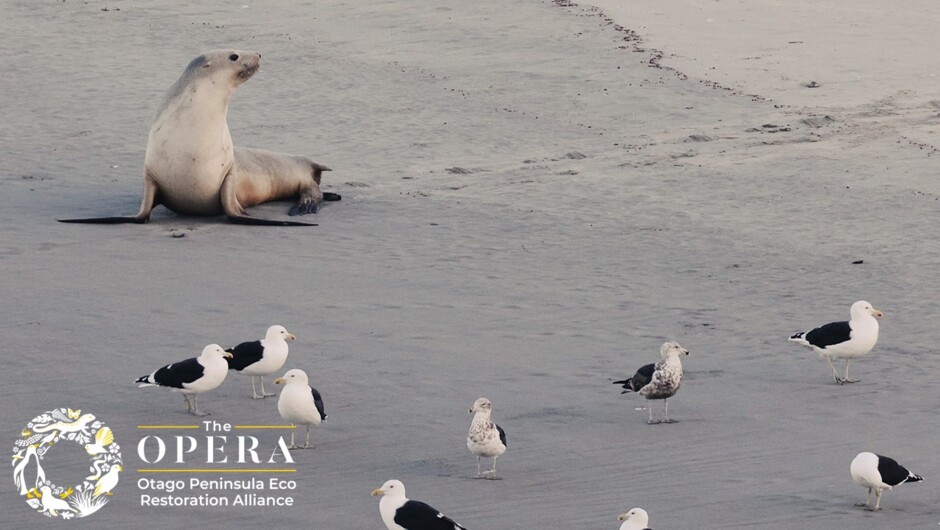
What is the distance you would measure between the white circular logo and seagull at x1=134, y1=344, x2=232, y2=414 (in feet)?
1.24

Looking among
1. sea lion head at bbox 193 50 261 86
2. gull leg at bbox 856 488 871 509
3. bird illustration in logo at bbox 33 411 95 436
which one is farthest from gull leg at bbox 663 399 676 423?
sea lion head at bbox 193 50 261 86

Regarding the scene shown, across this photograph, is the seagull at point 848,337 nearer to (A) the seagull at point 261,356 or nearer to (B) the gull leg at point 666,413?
(B) the gull leg at point 666,413

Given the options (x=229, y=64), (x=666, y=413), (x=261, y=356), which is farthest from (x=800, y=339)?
(x=229, y=64)

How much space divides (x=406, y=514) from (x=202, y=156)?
7.38 metres

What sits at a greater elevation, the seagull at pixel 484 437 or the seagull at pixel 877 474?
the seagull at pixel 877 474

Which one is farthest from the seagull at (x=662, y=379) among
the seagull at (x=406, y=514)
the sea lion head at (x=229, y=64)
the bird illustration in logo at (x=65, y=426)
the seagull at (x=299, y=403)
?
the sea lion head at (x=229, y=64)

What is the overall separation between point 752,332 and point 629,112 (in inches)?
281

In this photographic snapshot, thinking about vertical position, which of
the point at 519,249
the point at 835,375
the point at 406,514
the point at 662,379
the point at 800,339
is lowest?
the point at 519,249

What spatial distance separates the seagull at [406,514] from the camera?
20.0 ft

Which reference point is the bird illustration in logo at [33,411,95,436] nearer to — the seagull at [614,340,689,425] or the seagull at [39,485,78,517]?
the seagull at [39,485,78,517]

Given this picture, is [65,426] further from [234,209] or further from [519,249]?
[234,209]

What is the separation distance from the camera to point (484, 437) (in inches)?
280

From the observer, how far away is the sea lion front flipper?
1240 cm

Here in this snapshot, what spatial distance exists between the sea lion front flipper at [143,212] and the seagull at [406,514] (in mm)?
6731
